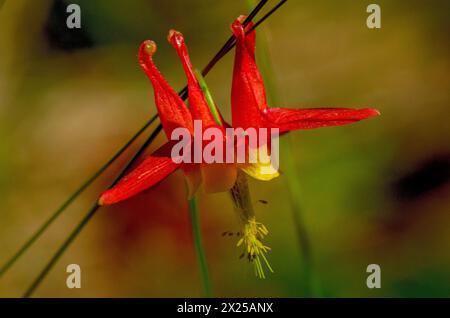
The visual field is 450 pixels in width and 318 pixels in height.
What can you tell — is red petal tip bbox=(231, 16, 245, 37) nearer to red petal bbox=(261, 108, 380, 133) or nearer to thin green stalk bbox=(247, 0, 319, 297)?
red petal bbox=(261, 108, 380, 133)

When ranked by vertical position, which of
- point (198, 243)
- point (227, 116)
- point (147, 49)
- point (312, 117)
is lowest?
point (198, 243)

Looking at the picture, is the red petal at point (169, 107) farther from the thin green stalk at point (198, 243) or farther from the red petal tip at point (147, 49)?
the thin green stalk at point (198, 243)

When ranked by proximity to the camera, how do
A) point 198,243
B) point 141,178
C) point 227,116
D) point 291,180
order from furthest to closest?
point 227,116, point 291,180, point 198,243, point 141,178

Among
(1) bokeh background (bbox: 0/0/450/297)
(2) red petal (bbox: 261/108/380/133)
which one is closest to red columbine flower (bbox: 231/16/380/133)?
(2) red petal (bbox: 261/108/380/133)

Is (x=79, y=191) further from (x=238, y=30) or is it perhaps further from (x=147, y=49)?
(x=238, y=30)

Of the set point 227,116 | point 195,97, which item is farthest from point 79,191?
point 227,116

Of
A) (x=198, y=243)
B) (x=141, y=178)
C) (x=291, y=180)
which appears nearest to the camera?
(x=141, y=178)

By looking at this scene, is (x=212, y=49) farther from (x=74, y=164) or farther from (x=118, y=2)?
(x=74, y=164)
